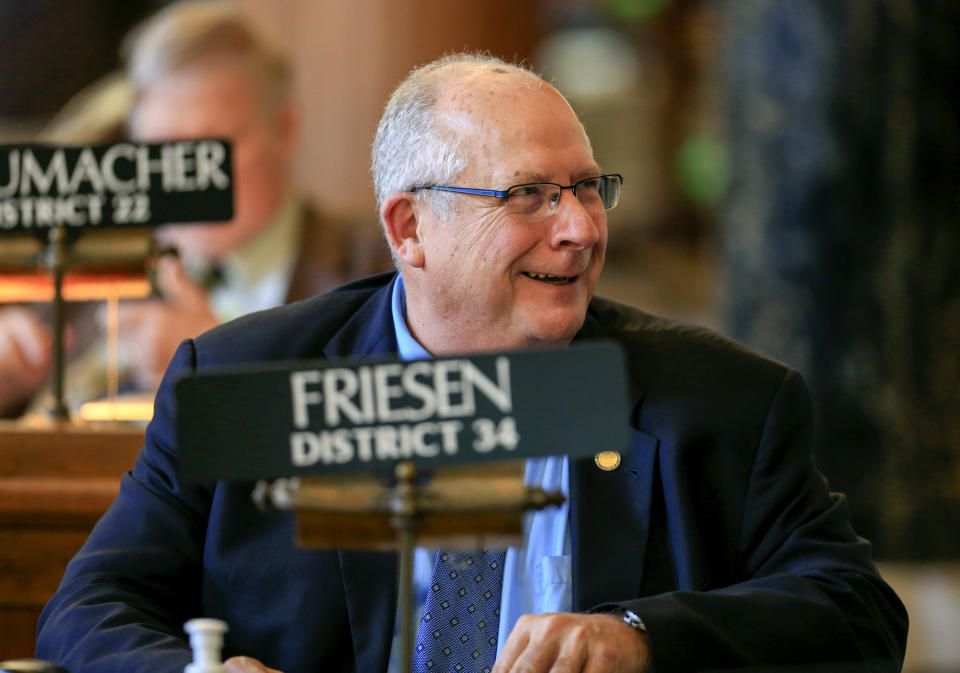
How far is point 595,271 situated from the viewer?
216 centimetres

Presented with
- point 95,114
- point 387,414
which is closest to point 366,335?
point 387,414

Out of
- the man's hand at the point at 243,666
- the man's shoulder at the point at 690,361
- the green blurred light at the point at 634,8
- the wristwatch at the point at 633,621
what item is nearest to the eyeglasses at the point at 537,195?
the man's shoulder at the point at 690,361

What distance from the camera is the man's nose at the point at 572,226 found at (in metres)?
2.07

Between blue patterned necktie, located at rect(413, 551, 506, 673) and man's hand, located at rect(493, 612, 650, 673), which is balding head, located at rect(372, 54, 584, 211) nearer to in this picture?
blue patterned necktie, located at rect(413, 551, 506, 673)

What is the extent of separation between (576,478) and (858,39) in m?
2.35

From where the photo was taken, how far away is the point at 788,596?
1837mm

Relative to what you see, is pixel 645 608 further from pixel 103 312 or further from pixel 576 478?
pixel 103 312

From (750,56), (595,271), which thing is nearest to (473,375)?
(595,271)

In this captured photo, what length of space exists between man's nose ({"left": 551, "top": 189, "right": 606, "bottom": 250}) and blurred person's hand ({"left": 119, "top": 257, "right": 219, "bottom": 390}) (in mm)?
2791

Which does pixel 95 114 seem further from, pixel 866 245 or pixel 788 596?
pixel 788 596

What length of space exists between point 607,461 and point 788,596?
37 cm

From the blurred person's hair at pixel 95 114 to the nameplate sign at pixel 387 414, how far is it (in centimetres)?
384

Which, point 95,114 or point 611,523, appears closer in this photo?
point 611,523

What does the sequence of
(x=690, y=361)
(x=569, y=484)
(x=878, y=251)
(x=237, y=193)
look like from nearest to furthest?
(x=569, y=484), (x=690, y=361), (x=878, y=251), (x=237, y=193)
